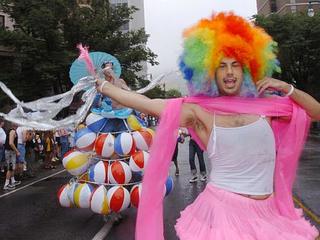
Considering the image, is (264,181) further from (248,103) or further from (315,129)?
(315,129)

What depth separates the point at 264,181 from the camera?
279 centimetres

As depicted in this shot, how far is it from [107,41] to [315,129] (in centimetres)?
1648

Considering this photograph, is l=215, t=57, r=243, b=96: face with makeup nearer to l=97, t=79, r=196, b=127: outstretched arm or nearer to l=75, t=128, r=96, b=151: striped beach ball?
l=97, t=79, r=196, b=127: outstretched arm

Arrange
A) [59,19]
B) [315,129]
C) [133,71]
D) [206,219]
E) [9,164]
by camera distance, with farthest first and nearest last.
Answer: [315,129], [133,71], [59,19], [9,164], [206,219]

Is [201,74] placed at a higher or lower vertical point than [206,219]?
higher

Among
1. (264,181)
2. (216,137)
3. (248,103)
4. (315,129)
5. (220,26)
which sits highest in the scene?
(220,26)

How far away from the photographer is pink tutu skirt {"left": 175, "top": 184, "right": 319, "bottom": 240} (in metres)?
2.61

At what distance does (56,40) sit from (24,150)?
14449mm

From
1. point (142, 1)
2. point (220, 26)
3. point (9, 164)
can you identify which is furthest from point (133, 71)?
point (142, 1)

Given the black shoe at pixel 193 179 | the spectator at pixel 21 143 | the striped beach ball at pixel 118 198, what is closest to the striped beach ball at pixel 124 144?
the striped beach ball at pixel 118 198

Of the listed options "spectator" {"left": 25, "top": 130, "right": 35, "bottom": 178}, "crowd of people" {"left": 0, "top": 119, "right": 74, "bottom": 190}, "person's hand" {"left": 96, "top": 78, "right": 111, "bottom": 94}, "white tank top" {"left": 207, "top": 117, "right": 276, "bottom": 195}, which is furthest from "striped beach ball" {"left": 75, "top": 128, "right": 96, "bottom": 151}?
"spectator" {"left": 25, "top": 130, "right": 35, "bottom": 178}

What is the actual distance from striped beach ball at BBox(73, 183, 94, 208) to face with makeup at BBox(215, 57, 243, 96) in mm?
4313

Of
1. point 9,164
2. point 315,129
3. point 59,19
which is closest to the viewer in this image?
point 9,164

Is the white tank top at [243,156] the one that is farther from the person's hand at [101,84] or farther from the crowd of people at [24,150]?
the crowd of people at [24,150]
